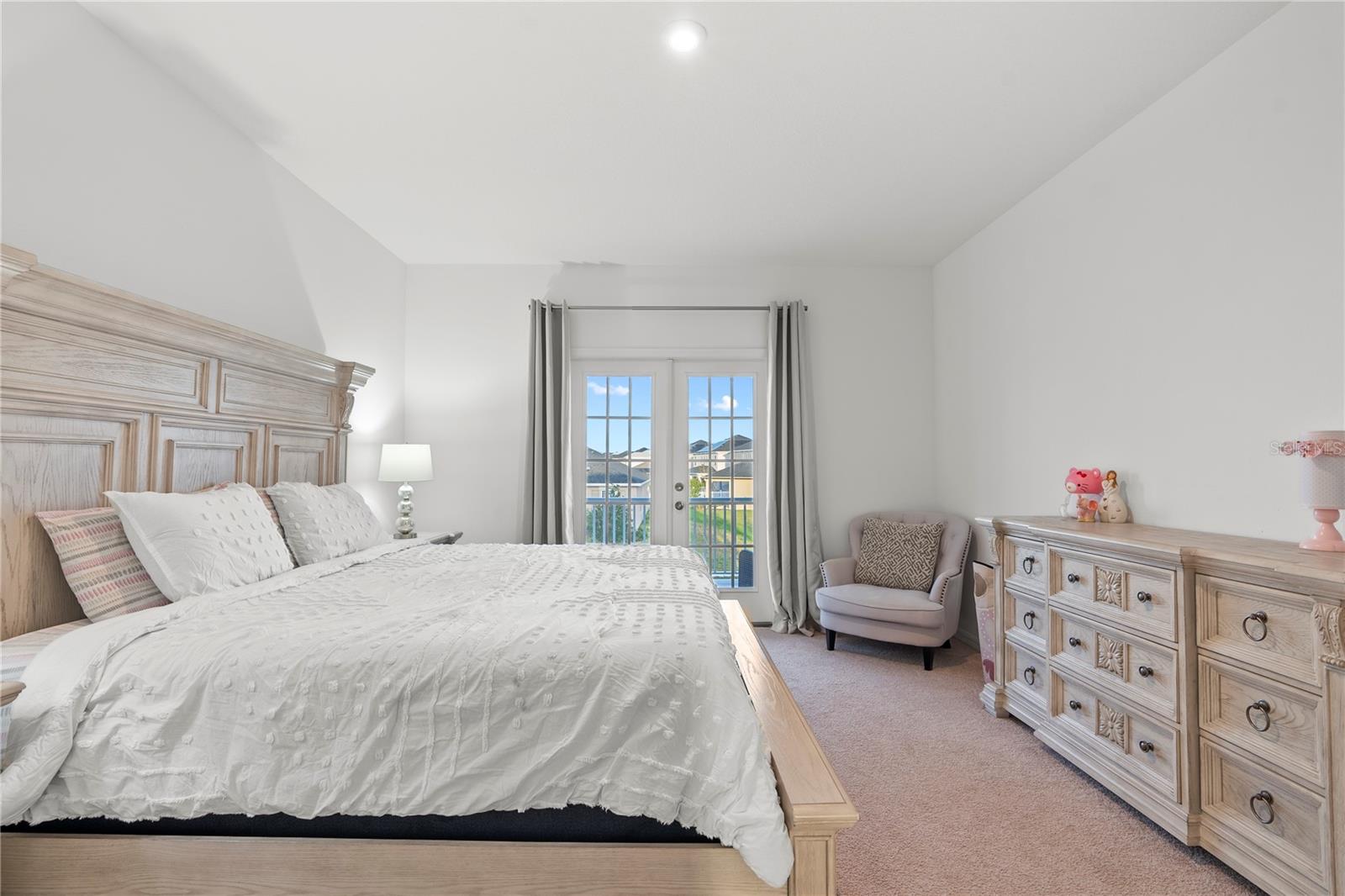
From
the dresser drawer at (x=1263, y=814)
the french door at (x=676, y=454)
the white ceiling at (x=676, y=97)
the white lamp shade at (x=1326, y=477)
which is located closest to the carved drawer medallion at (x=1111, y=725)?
the dresser drawer at (x=1263, y=814)

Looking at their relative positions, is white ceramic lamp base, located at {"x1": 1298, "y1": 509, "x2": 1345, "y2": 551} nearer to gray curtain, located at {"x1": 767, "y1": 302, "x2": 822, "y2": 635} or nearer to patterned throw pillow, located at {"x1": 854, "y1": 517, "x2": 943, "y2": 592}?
patterned throw pillow, located at {"x1": 854, "y1": 517, "x2": 943, "y2": 592}

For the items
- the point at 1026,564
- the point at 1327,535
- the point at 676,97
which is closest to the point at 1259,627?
the point at 1327,535

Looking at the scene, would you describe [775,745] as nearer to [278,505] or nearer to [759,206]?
[278,505]

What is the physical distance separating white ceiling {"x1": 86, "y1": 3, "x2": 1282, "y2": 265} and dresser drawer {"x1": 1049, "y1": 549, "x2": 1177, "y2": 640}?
Result: 74.2 inches

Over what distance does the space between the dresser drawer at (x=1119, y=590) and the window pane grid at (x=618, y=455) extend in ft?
9.44

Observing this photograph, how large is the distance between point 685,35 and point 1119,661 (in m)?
2.72

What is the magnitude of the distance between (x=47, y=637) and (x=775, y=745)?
1.94 m

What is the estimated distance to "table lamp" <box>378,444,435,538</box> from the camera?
12.6 feet

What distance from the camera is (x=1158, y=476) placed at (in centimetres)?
262

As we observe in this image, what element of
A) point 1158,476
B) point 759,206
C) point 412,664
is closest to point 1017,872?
point 1158,476

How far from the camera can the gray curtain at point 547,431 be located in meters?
4.52

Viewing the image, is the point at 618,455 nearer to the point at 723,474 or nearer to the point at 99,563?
Answer: the point at 723,474

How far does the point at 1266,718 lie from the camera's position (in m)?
1.74

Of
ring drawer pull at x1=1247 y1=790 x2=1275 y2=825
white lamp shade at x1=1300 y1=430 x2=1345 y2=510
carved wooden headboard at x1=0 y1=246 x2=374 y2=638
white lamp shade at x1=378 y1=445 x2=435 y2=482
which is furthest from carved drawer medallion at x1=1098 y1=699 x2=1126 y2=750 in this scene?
white lamp shade at x1=378 y1=445 x2=435 y2=482
